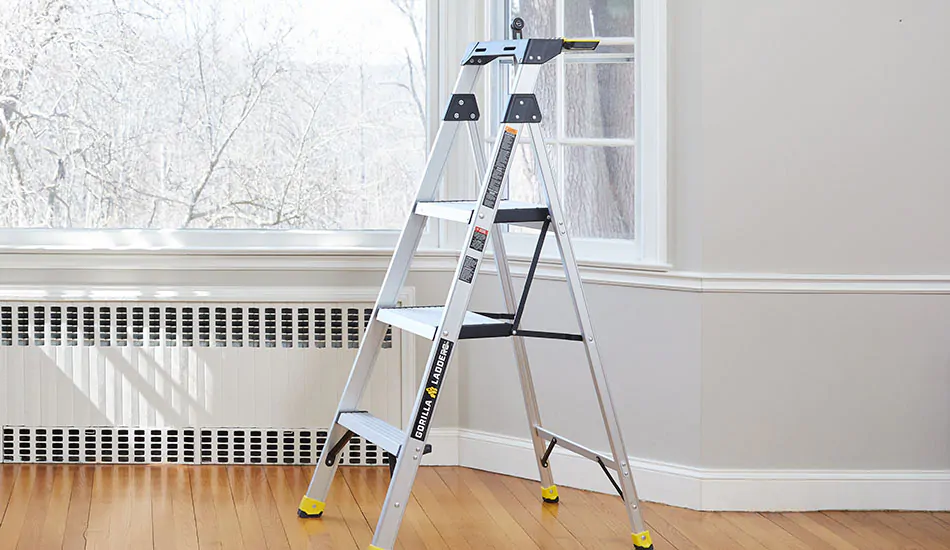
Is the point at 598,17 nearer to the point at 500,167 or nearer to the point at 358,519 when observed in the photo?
the point at 500,167

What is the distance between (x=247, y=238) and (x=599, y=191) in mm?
1212

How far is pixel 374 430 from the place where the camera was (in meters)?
2.75

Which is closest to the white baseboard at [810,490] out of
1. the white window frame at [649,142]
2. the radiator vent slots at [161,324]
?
the white window frame at [649,142]

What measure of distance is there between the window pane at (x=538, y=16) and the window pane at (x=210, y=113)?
0.37 m

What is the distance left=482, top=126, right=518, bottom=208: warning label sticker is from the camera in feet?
8.41

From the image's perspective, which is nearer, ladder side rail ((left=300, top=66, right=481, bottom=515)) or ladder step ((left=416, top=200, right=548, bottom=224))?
ladder step ((left=416, top=200, right=548, bottom=224))

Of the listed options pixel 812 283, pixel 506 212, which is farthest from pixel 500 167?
pixel 812 283

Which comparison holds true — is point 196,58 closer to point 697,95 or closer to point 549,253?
point 549,253

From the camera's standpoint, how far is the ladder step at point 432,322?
2.62m

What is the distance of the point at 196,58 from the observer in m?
3.58

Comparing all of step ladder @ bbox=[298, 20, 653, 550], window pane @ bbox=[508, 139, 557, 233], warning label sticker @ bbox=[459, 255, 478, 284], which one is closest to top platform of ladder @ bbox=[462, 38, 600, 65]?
step ladder @ bbox=[298, 20, 653, 550]

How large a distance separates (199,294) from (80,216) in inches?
20.1

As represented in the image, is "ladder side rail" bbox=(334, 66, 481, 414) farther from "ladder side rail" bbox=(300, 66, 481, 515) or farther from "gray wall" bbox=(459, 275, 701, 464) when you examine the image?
"gray wall" bbox=(459, 275, 701, 464)

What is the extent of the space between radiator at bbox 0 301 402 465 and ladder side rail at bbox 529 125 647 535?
1.07m
